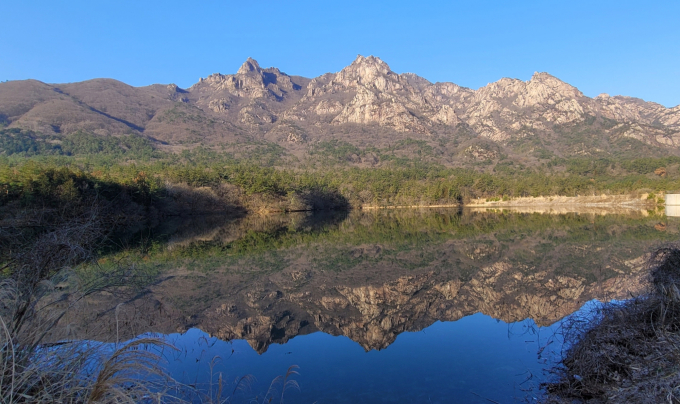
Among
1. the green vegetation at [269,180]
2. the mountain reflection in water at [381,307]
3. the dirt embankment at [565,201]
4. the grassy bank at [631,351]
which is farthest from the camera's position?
the dirt embankment at [565,201]

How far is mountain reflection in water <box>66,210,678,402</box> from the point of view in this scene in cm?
760

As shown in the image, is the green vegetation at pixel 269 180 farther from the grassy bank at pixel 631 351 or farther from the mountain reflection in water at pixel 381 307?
the grassy bank at pixel 631 351

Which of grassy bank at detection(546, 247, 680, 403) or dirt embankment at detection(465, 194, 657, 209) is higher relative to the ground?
dirt embankment at detection(465, 194, 657, 209)

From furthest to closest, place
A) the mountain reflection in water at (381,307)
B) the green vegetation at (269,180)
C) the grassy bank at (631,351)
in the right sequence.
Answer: the green vegetation at (269,180) < the mountain reflection in water at (381,307) < the grassy bank at (631,351)

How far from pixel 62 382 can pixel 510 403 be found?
6.13 metres

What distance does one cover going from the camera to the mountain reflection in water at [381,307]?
7599 mm

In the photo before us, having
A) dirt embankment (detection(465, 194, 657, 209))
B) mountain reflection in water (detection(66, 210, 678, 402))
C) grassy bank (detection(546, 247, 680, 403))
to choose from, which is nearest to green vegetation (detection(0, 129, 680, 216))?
dirt embankment (detection(465, 194, 657, 209))

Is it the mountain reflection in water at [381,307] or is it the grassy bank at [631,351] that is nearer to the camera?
the grassy bank at [631,351]

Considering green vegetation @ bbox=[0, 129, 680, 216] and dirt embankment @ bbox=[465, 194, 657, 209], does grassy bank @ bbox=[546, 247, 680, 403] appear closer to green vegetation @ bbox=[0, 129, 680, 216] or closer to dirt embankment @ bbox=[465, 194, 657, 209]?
green vegetation @ bbox=[0, 129, 680, 216]

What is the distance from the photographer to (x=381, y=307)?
39.5 feet

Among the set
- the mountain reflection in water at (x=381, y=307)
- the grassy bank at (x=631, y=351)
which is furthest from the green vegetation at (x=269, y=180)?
the grassy bank at (x=631, y=351)

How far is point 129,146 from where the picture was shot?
156 metres

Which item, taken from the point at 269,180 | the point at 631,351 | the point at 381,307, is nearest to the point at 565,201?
→ the point at 269,180

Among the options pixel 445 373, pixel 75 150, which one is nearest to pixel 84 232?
pixel 445 373
